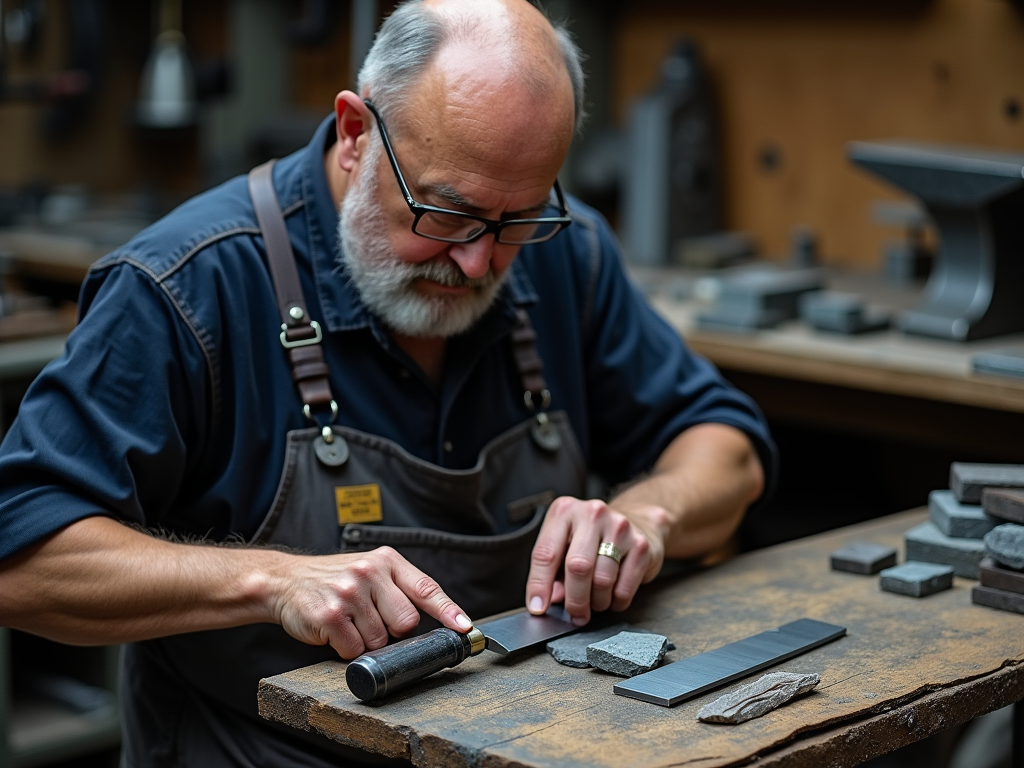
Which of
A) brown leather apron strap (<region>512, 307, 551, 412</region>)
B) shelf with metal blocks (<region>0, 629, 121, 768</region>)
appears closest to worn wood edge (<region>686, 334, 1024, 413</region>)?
brown leather apron strap (<region>512, 307, 551, 412</region>)

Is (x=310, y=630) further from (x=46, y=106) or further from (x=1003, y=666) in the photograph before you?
(x=46, y=106)

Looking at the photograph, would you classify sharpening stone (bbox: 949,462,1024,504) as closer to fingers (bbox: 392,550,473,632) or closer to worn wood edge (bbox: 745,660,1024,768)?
worn wood edge (bbox: 745,660,1024,768)

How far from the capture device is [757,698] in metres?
1.39

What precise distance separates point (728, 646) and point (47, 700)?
202 cm

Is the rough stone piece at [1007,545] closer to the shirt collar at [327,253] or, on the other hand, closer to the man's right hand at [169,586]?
the man's right hand at [169,586]

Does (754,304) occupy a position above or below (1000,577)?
above

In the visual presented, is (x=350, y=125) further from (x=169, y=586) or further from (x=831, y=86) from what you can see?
(x=831, y=86)

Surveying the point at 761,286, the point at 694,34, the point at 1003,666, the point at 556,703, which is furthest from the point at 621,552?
the point at 694,34

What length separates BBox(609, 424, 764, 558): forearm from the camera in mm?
1918

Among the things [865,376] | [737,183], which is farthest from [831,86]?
[865,376]

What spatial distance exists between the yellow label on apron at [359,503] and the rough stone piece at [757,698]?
582 mm

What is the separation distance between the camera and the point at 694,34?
154 inches

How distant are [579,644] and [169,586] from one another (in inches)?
19.1

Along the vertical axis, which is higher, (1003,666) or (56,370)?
(56,370)
